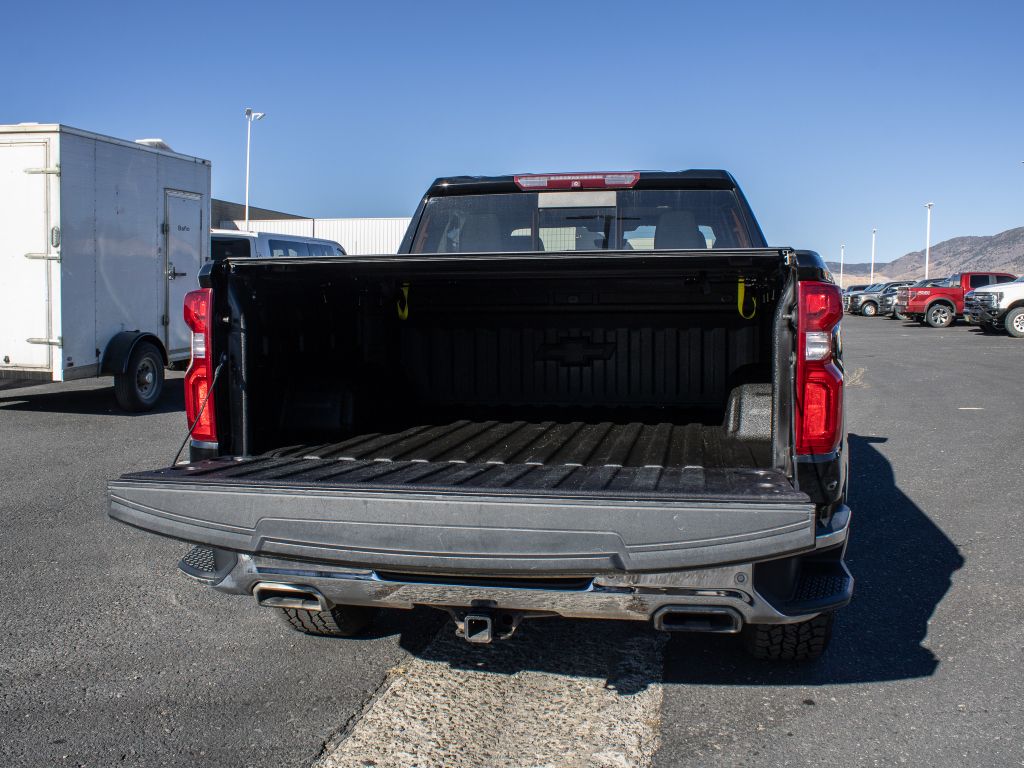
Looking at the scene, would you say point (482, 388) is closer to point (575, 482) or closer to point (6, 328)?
point (575, 482)

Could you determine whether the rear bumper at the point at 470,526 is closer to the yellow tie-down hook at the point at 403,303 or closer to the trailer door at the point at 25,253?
the yellow tie-down hook at the point at 403,303

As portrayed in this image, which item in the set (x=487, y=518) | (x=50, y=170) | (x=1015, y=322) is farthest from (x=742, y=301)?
(x=1015, y=322)

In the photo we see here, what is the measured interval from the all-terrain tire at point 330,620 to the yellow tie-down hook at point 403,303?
1681mm

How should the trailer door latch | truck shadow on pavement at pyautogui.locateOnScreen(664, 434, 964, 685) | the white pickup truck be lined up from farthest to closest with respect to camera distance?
1. the white pickup truck
2. the trailer door latch
3. truck shadow on pavement at pyautogui.locateOnScreen(664, 434, 964, 685)

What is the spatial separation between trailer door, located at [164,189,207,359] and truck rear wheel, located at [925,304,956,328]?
2610cm

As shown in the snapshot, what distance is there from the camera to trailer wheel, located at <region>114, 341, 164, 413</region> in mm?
10469

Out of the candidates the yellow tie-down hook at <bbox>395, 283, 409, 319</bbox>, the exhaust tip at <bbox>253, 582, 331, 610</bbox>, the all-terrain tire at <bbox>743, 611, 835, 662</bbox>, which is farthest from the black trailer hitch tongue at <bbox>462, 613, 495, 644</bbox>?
the yellow tie-down hook at <bbox>395, 283, 409, 319</bbox>

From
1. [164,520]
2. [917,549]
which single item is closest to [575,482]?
[164,520]

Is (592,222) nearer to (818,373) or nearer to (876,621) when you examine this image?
(818,373)

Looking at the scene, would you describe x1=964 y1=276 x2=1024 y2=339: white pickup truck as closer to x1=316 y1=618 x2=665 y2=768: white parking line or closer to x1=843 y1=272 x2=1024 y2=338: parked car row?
x1=843 y1=272 x2=1024 y2=338: parked car row

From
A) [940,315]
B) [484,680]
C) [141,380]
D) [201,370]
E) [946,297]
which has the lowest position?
[484,680]

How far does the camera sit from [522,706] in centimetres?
334

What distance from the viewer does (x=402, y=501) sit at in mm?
2805

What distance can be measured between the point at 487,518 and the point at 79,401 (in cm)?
1030
